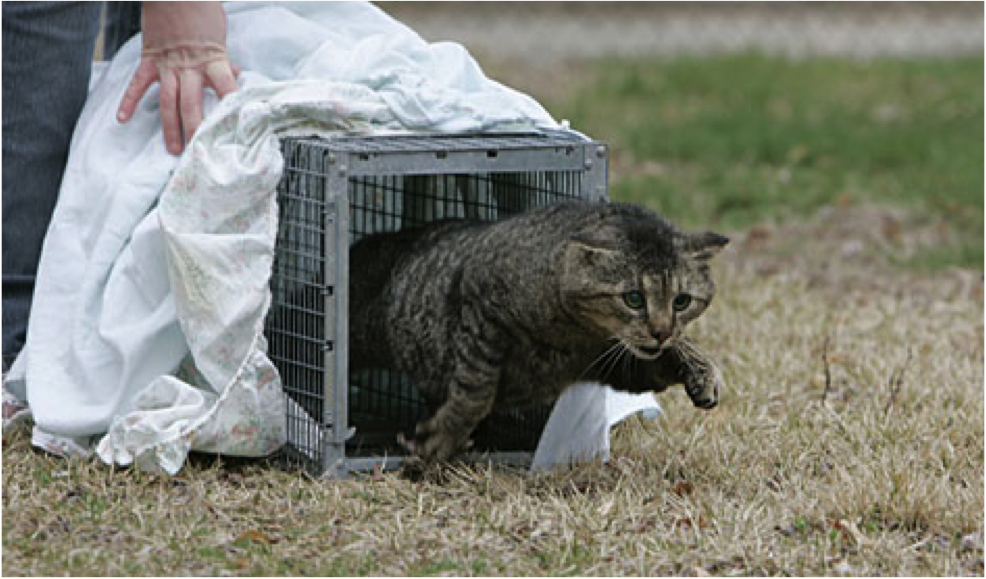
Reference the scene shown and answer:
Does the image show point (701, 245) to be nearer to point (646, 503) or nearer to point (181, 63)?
point (646, 503)

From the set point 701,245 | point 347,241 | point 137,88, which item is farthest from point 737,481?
point 137,88

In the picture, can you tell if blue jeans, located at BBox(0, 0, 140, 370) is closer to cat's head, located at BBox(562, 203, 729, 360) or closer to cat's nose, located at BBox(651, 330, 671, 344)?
cat's head, located at BBox(562, 203, 729, 360)

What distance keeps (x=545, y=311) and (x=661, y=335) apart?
0.84ft

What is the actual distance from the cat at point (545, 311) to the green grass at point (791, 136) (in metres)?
2.65

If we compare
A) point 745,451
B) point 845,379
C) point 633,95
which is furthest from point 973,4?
point 745,451

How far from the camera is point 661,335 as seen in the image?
333 cm

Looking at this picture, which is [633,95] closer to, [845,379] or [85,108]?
[845,379]

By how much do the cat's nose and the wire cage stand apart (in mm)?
499

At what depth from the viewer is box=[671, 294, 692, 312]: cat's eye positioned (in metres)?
3.37

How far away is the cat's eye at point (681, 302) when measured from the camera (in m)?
3.37

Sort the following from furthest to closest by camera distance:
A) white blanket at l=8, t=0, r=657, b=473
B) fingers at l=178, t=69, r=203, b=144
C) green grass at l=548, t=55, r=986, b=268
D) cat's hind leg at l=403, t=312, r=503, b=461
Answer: green grass at l=548, t=55, r=986, b=268, fingers at l=178, t=69, r=203, b=144, white blanket at l=8, t=0, r=657, b=473, cat's hind leg at l=403, t=312, r=503, b=461

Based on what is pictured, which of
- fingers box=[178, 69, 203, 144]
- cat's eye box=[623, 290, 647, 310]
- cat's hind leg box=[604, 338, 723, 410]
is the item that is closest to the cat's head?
cat's eye box=[623, 290, 647, 310]

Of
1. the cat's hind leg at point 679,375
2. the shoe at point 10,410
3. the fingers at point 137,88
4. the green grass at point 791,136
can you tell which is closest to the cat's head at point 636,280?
the cat's hind leg at point 679,375

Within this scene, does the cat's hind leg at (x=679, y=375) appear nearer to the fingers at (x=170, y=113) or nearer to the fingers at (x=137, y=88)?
the fingers at (x=170, y=113)
